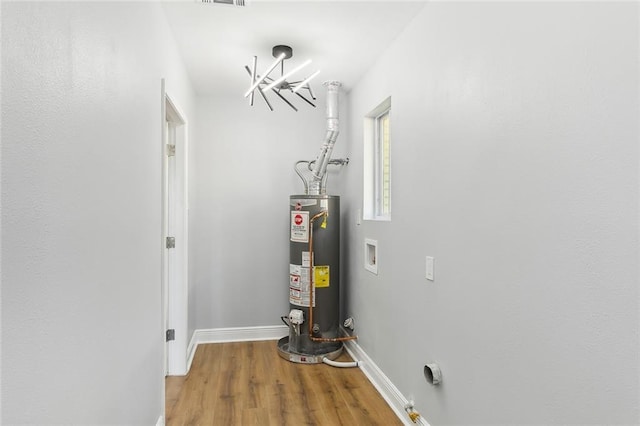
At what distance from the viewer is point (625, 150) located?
42.5 inches

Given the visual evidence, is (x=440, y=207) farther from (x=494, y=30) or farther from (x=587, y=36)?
(x=587, y=36)

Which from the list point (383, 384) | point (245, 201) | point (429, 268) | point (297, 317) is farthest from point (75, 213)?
point (245, 201)

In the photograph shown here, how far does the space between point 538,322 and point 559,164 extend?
1.83 feet

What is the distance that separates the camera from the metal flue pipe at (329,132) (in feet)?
11.6

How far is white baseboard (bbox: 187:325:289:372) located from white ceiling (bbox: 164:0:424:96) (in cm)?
245

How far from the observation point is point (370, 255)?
10.8ft

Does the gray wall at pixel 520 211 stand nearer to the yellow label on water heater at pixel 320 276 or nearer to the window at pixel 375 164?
the window at pixel 375 164

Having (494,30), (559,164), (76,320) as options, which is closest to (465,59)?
(494,30)

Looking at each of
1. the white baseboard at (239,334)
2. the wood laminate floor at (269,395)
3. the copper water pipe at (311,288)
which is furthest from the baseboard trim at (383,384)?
the white baseboard at (239,334)

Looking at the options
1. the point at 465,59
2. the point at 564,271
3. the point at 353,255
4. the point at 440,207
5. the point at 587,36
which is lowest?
the point at 353,255

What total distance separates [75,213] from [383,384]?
2.41m

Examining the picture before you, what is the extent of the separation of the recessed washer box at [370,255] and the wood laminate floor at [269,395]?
871 millimetres

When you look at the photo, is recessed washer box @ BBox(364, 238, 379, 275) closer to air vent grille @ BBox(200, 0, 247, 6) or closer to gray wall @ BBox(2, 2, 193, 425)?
gray wall @ BBox(2, 2, 193, 425)

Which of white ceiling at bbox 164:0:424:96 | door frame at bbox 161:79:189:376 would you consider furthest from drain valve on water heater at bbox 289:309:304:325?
white ceiling at bbox 164:0:424:96
